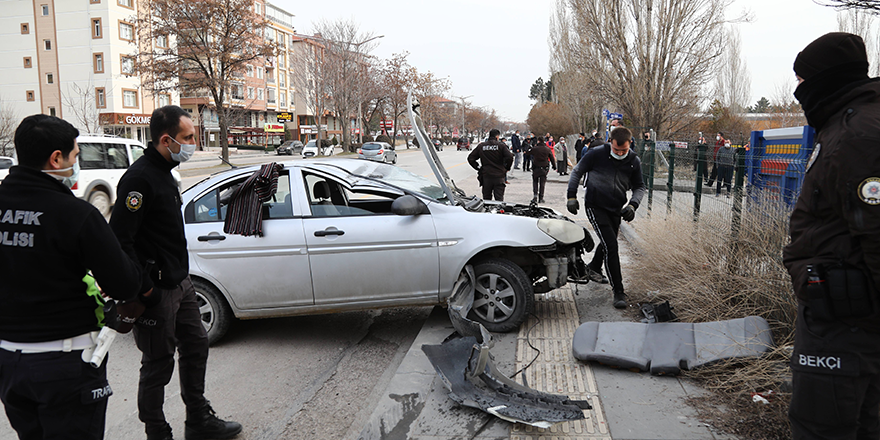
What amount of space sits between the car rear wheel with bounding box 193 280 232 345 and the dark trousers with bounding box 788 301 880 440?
4.35 m

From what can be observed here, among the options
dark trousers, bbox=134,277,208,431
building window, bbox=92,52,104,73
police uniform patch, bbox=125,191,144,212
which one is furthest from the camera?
building window, bbox=92,52,104,73

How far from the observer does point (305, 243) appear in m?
4.98

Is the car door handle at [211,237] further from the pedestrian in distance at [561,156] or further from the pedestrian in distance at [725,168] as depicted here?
Answer: the pedestrian in distance at [561,156]

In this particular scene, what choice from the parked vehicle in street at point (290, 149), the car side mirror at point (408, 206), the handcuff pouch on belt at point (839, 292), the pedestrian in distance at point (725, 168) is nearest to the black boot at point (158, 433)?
the car side mirror at point (408, 206)

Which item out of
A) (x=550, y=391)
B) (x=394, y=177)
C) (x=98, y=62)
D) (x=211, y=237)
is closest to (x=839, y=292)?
(x=550, y=391)

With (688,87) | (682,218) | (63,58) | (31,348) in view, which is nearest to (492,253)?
(682,218)

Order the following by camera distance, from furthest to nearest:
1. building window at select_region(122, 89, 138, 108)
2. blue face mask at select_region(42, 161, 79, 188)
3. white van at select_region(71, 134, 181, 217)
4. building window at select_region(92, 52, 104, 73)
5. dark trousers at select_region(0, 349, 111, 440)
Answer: building window at select_region(122, 89, 138, 108)
building window at select_region(92, 52, 104, 73)
white van at select_region(71, 134, 181, 217)
blue face mask at select_region(42, 161, 79, 188)
dark trousers at select_region(0, 349, 111, 440)

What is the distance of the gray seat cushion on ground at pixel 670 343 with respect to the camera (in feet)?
12.7

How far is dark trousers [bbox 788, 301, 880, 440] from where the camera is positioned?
85.7 inches

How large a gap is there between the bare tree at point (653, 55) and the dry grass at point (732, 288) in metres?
17.9

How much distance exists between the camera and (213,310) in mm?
5113

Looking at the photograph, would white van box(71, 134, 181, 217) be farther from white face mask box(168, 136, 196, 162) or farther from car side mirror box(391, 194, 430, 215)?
white face mask box(168, 136, 196, 162)

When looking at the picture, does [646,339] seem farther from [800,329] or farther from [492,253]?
[800,329]

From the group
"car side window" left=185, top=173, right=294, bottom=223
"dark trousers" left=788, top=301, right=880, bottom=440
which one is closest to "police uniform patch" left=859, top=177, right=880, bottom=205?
"dark trousers" left=788, top=301, right=880, bottom=440
